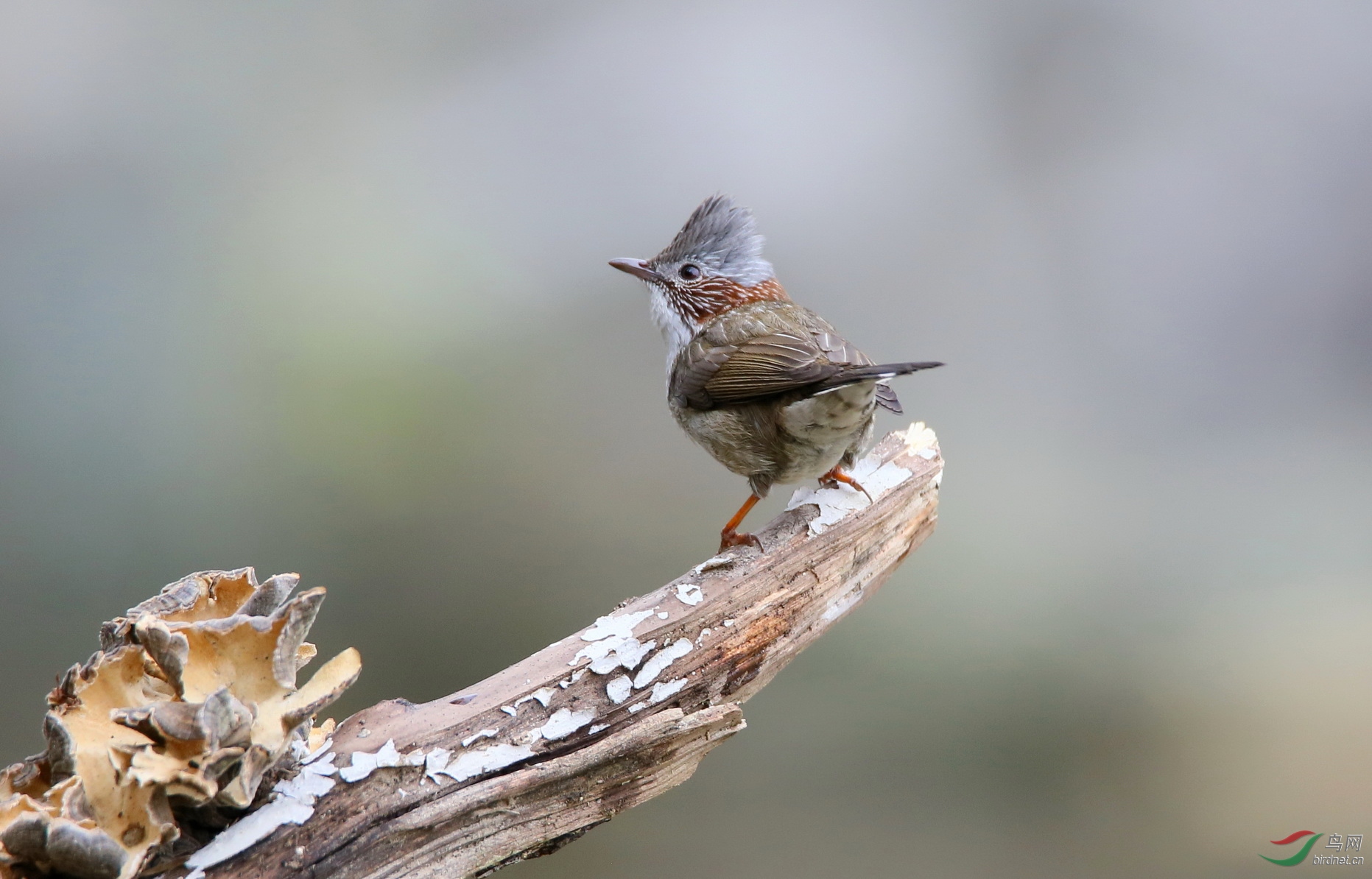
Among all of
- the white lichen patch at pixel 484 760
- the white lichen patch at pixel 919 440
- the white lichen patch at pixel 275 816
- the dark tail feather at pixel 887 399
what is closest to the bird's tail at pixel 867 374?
the dark tail feather at pixel 887 399

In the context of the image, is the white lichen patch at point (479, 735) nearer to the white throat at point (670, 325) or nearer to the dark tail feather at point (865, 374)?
the dark tail feather at point (865, 374)

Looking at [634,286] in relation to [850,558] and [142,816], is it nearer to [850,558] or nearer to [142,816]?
[850,558]

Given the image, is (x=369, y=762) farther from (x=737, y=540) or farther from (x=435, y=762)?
(x=737, y=540)

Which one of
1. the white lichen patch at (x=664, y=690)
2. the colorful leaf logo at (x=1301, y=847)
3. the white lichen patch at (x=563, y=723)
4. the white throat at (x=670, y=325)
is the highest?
the white throat at (x=670, y=325)

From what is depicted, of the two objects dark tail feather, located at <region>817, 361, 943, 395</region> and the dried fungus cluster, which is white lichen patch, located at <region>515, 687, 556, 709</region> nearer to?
the dried fungus cluster

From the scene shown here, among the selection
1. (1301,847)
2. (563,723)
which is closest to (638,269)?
(563,723)

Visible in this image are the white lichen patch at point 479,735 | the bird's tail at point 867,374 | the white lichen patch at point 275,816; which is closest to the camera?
the white lichen patch at point 275,816
